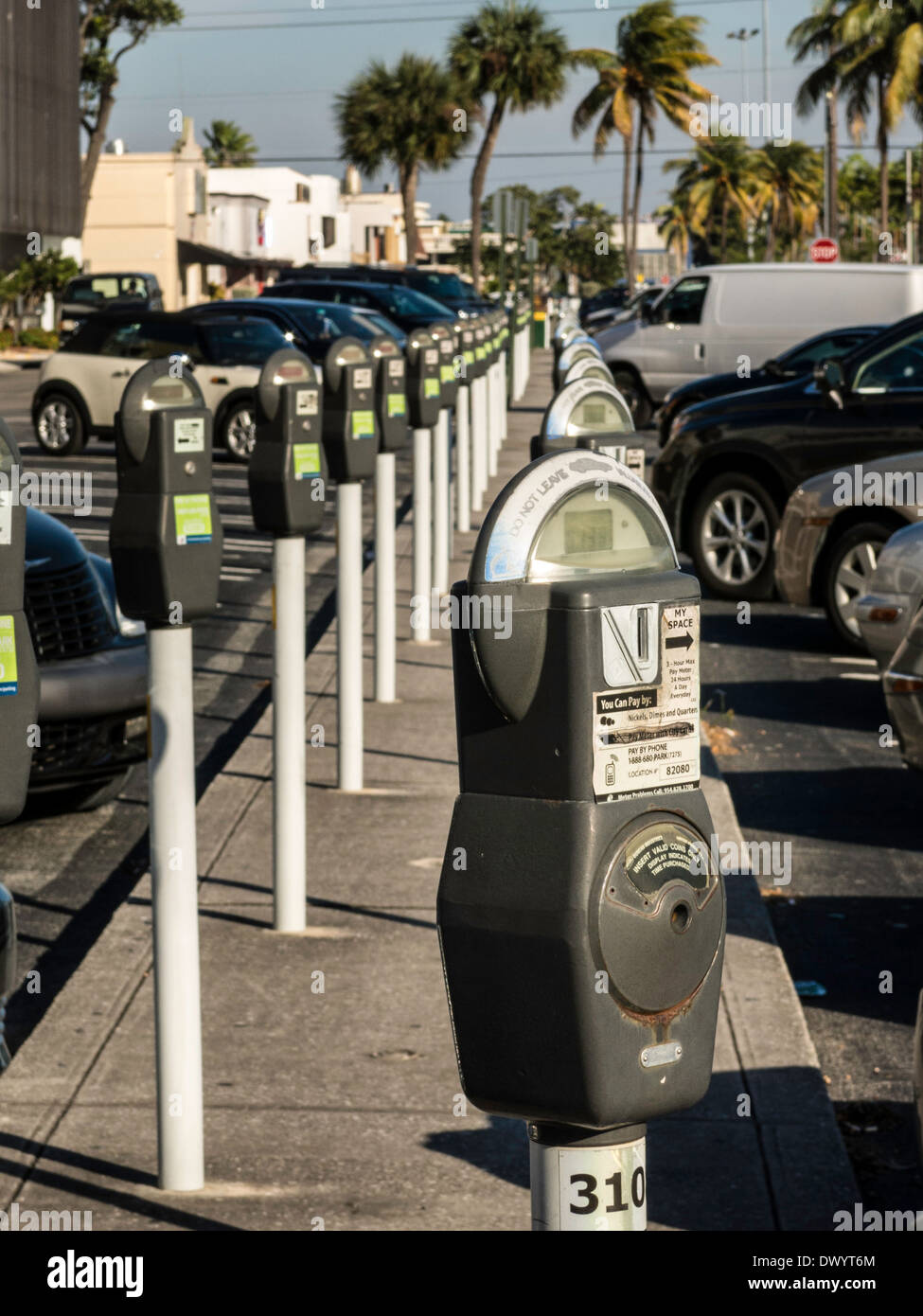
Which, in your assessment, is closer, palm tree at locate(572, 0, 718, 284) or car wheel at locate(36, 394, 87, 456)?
car wheel at locate(36, 394, 87, 456)

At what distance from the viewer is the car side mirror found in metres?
10.8

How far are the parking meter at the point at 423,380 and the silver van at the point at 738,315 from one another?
424 inches

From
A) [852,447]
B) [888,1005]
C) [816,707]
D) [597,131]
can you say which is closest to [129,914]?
[888,1005]

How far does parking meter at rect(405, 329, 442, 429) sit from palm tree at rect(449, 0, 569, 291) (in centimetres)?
3726

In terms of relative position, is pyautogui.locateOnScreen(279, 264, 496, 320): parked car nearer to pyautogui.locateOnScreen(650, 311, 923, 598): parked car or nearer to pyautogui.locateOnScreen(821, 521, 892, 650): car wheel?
pyautogui.locateOnScreen(650, 311, 923, 598): parked car

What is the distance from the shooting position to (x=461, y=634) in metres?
2.22

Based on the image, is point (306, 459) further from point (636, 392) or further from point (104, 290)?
point (104, 290)

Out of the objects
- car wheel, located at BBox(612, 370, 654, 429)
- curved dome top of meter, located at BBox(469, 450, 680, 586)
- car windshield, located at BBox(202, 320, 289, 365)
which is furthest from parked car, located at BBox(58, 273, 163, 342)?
curved dome top of meter, located at BBox(469, 450, 680, 586)

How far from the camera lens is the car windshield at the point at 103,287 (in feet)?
143

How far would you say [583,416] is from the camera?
20.6 feet

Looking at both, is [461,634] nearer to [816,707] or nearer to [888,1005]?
[888,1005]

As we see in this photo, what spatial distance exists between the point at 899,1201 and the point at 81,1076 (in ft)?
5.74

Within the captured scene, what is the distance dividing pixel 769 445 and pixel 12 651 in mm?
9232

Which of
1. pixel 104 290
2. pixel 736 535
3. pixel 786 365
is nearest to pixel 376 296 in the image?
pixel 786 365
